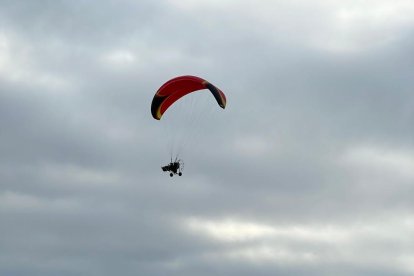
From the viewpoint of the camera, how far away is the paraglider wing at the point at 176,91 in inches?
6639

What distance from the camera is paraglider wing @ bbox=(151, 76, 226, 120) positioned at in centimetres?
16862

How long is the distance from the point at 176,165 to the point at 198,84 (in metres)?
7.46

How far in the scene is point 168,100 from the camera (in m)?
171

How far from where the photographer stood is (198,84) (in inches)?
6678

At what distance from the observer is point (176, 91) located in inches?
6718

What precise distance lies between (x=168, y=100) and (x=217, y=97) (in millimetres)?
5686

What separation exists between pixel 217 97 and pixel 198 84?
287 centimetres

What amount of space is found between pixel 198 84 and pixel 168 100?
3443mm

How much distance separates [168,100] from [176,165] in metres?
6.05

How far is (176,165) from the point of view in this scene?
6683 inches

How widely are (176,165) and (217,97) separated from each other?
7.33m
